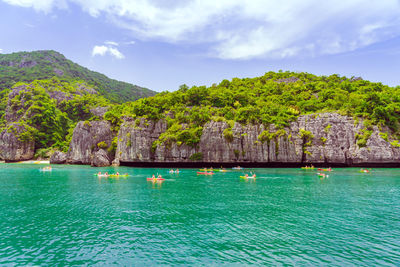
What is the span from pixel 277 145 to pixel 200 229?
5223 centimetres

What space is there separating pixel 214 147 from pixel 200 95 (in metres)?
22.5

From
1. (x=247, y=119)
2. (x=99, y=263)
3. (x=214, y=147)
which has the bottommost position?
(x=99, y=263)

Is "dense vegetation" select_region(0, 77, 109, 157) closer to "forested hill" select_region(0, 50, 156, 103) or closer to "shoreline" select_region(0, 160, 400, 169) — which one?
"forested hill" select_region(0, 50, 156, 103)

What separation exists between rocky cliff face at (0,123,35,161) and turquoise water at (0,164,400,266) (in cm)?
7960

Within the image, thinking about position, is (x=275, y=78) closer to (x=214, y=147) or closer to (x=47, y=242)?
(x=214, y=147)

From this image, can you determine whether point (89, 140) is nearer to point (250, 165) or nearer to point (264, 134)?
point (250, 165)

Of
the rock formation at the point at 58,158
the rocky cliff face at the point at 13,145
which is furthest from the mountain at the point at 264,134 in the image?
the rocky cliff face at the point at 13,145

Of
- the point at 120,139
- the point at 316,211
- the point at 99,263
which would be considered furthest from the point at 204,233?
the point at 120,139

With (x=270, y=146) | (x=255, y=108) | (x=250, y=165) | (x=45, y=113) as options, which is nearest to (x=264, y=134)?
(x=270, y=146)

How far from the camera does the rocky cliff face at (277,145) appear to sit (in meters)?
62.7

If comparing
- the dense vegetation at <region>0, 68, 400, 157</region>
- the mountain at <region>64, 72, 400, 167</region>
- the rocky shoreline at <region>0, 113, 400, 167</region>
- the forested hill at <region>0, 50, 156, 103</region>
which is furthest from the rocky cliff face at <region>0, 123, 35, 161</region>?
the forested hill at <region>0, 50, 156, 103</region>

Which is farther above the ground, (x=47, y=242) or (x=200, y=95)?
(x=200, y=95)

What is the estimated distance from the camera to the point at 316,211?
808 inches

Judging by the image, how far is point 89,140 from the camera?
8050 centimetres
